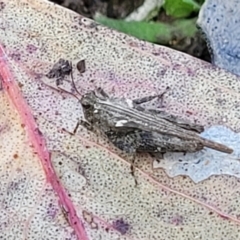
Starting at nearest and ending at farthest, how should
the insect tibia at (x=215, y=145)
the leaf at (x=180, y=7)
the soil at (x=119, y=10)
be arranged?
the insect tibia at (x=215, y=145), the leaf at (x=180, y=7), the soil at (x=119, y=10)

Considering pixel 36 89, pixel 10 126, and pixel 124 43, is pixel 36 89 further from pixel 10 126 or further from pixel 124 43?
pixel 124 43

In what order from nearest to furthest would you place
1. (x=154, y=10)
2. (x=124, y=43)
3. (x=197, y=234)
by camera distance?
1. (x=197, y=234)
2. (x=124, y=43)
3. (x=154, y=10)

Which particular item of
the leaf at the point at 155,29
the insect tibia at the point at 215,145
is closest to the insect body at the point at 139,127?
the insect tibia at the point at 215,145

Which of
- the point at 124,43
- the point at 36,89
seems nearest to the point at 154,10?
the point at 124,43

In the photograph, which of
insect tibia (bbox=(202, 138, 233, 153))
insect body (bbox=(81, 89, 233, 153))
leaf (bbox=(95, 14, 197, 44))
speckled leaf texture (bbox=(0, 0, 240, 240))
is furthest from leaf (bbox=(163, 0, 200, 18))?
insect tibia (bbox=(202, 138, 233, 153))

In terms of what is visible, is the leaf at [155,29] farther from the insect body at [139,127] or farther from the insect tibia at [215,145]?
the insect tibia at [215,145]
